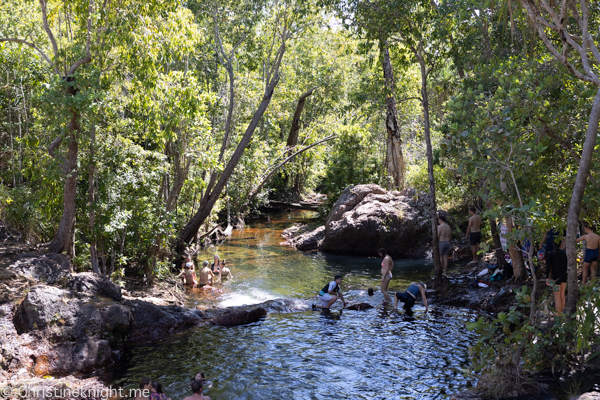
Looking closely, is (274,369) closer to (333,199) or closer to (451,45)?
Result: (451,45)

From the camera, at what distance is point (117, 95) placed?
13.5m

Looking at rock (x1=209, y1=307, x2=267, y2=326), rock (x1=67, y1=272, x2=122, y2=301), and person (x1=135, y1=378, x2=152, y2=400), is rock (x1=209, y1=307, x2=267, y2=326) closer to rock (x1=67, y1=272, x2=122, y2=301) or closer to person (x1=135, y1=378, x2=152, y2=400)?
rock (x1=67, y1=272, x2=122, y2=301)

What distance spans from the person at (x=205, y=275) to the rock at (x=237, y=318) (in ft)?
13.9

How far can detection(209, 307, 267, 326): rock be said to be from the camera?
12.2m

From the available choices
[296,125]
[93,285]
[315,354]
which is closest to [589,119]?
[315,354]

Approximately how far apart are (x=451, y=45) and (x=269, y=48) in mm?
9009

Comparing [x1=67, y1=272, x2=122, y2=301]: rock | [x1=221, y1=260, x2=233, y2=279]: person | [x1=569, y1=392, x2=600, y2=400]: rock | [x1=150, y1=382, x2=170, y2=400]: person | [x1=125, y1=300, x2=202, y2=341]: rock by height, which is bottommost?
[x1=569, y1=392, x2=600, y2=400]: rock

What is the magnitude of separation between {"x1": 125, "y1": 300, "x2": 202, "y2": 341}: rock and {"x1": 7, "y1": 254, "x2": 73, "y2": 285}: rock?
1610 millimetres

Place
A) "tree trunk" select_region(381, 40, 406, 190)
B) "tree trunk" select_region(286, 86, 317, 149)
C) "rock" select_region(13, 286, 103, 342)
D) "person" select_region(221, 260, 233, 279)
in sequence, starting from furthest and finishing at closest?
1. "tree trunk" select_region(286, 86, 317, 149)
2. "tree trunk" select_region(381, 40, 406, 190)
3. "person" select_region(221, 260, 233, 279)
4. "rock" select_region(13, 286, 103, 342)

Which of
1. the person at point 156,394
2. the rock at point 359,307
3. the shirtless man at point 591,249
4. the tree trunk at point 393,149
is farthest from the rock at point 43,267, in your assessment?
the tree trunk at point 393,149

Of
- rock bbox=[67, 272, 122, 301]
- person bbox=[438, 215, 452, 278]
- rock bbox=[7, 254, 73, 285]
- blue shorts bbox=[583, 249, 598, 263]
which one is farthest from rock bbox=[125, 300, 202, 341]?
blue shorts bbox=[583, 249, 598, 263]

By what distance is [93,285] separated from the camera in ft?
35.3

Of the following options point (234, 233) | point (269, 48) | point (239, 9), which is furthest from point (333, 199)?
point (239, 9)

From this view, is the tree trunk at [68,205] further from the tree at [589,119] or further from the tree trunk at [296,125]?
the tree trunk at [296,125]
